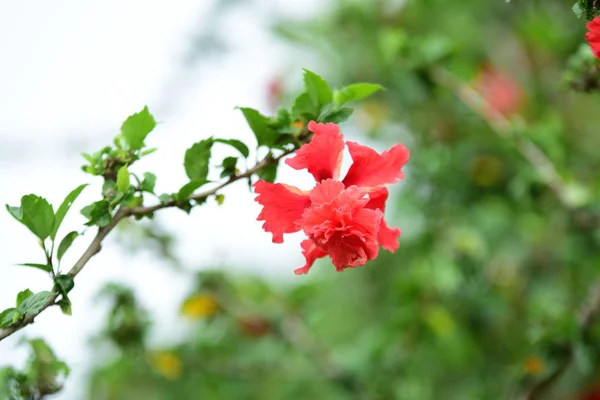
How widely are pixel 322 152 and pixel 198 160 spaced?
13cm

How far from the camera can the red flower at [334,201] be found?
526 millimetres

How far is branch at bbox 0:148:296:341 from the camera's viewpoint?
54cm

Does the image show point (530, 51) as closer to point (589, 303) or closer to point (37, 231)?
point (589, 303)

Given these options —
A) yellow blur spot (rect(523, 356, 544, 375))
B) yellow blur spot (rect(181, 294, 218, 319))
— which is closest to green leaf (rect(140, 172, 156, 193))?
yellow blur spot (rect(523, 356, 544, 375))

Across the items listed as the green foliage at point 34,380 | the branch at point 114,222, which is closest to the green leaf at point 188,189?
the branch at point 114,222

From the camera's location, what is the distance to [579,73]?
75cm

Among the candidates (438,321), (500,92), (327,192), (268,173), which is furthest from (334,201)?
(500,92)

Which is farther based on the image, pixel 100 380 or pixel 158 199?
pixel 100 380

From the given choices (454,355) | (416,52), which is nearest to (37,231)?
(416,52)

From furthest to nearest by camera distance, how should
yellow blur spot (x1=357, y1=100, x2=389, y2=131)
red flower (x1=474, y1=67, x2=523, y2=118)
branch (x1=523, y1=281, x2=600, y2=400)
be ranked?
yellow blur spot (x1=357, y1=100, x2=389, y2=131)
red flower (x1=474, y1=67, x2=523, y2=118)
branch (x1=523, y1=281, x2=600, y2=400)

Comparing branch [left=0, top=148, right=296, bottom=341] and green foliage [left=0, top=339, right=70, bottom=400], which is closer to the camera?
branch [left=0, top=148, right=296, bottom=341]

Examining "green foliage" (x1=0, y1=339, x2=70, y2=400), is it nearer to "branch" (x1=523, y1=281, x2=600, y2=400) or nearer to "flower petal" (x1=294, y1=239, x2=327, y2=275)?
"flower petal" (x1=294, y1=239, x2=327, y2=275)

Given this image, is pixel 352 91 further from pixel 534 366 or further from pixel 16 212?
pixel 534 366

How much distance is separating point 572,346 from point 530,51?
2.96 ft
